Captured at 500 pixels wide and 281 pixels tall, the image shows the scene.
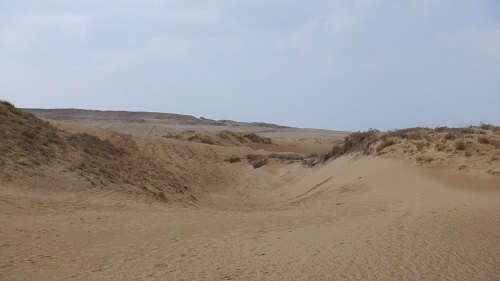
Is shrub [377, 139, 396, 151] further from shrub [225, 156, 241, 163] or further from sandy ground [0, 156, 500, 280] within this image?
shrub [225, 156, 241, 163]

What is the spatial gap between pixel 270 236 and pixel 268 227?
0.87m

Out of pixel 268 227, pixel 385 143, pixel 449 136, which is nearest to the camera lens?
pixel 268 227

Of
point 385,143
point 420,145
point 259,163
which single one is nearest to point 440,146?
point 420,145

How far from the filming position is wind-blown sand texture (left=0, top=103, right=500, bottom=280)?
20.7 feet

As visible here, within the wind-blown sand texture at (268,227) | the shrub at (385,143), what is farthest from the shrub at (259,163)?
the shrub at (385,143)

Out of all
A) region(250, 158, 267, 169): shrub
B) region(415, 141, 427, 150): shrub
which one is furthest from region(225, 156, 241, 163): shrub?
region(415, 141, 427, 150): shrub

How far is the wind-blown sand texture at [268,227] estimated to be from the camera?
6301 mm

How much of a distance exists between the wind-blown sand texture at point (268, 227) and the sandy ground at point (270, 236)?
2 centimetres

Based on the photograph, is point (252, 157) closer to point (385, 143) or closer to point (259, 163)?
point (259, 163)

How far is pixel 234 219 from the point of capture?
34.0 feet

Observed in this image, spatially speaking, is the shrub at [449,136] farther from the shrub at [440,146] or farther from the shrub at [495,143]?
the shrub at [495,143]

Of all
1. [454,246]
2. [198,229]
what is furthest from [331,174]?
[454,246]

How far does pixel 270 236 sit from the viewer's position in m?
8.35

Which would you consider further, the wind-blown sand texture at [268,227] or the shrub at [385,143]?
the shrub at [385,143]
